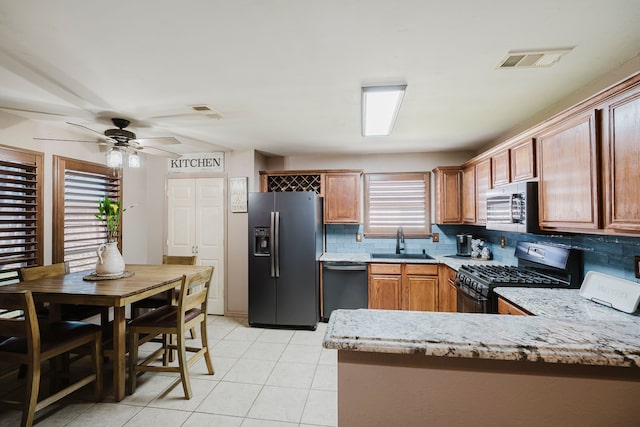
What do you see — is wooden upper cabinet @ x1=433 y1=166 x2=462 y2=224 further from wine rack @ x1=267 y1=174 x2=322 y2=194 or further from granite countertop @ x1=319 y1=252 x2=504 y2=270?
wine rack @ x1=267 y1=174 x2=322 y2=194

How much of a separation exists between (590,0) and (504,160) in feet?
5.43

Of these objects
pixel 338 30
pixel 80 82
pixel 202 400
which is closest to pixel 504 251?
pixel 338 30

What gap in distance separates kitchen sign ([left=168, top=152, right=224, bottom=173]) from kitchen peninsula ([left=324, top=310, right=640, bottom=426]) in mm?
3816

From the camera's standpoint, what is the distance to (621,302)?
1.71 metres

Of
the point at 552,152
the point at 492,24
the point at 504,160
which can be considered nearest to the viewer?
the point at 492,24

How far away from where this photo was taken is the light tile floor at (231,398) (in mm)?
2062

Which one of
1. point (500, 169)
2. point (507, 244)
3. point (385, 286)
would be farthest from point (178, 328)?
point (507, 244)

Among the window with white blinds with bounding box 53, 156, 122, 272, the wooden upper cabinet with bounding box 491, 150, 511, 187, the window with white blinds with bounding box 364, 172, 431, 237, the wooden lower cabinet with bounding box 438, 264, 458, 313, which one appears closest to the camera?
the wooden upper cabinet with bounding box 491, 150, 511, 187

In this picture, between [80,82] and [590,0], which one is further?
[80,82]

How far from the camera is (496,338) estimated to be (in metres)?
0.86

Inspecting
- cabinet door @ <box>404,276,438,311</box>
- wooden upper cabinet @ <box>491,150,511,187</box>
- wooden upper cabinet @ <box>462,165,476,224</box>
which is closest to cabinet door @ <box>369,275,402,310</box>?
cabinet door @ <box>404,276,438,311</box>

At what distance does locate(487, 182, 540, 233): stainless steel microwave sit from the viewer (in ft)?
7.56

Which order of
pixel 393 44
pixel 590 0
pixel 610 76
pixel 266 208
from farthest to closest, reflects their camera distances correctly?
pixel 266 208, pixel 610 76, pixel 393 44, pixel 590 0

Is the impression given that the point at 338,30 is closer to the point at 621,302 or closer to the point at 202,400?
the point at 621,302
